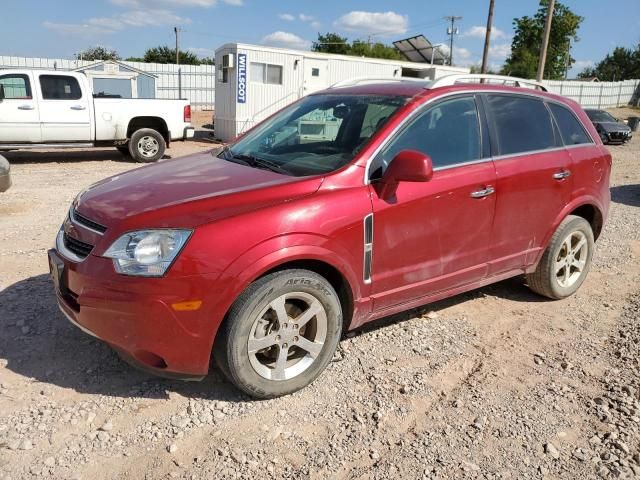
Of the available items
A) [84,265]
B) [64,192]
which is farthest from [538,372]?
[64,192]

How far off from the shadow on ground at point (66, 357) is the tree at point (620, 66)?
267 ft

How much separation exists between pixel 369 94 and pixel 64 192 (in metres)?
6.48

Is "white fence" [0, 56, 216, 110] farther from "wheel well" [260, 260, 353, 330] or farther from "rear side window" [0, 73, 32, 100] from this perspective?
"wheel well" [260, 260, 353, 330]

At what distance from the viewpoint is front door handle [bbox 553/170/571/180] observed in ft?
14.3

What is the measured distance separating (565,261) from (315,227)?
283cm

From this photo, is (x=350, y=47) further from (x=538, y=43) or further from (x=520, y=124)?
(x=520, y=124)

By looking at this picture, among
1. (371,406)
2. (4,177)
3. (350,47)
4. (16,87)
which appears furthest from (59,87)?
(350,47)

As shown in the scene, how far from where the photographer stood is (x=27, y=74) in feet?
37.2

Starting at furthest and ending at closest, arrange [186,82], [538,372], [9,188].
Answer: [186,82] < [9,188] < [538,372]

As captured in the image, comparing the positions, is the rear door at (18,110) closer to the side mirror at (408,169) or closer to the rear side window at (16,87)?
the rear side window at (16,87)

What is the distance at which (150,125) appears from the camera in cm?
1286

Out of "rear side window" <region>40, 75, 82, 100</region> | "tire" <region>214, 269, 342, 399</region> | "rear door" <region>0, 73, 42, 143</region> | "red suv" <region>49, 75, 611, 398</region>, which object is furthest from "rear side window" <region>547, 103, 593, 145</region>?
"rear door" <region>0, 73, 42, 143</region>

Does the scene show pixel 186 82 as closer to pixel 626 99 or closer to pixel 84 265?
pixel 84 265

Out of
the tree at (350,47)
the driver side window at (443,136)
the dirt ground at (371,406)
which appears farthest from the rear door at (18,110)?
the tree at (350,47)
